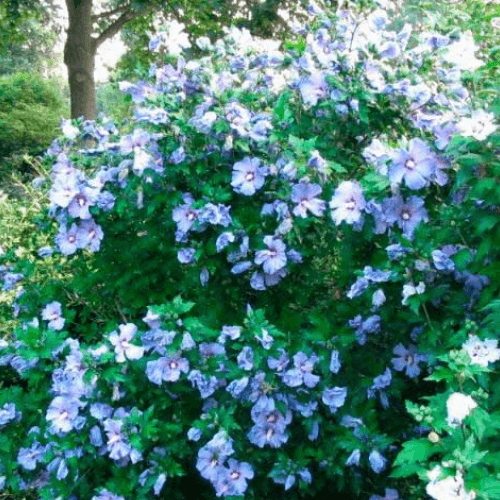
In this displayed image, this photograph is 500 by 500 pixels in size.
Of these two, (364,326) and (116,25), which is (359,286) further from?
(116,25)

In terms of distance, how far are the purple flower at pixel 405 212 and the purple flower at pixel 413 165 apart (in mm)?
121

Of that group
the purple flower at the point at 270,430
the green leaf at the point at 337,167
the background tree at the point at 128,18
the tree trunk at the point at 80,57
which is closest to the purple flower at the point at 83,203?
the green leaf at the point at 337,167

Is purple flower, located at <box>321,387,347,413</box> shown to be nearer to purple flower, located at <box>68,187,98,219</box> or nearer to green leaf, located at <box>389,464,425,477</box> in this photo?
green leaf, located at <box>389,464,425,477</box>

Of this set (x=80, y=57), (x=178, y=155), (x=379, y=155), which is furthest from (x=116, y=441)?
(x=80, y=57)

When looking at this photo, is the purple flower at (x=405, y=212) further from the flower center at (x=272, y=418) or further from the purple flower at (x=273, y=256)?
the flower center at (x=272, y=418)

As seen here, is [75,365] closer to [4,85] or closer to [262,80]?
[262,80]

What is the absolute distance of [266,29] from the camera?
984cm

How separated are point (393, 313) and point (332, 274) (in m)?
0.52

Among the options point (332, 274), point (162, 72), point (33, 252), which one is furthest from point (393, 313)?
point (33, 252)

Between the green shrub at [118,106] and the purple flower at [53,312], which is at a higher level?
the green shrub at [118,106]

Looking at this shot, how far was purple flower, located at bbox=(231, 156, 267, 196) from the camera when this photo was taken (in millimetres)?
2516

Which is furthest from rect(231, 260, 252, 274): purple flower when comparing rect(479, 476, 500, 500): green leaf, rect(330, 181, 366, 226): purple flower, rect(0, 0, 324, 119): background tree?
rect(0, 0, 324, 119): background tree

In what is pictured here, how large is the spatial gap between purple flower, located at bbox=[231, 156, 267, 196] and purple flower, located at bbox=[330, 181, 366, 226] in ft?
1.03

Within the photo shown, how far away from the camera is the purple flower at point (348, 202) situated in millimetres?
2326
